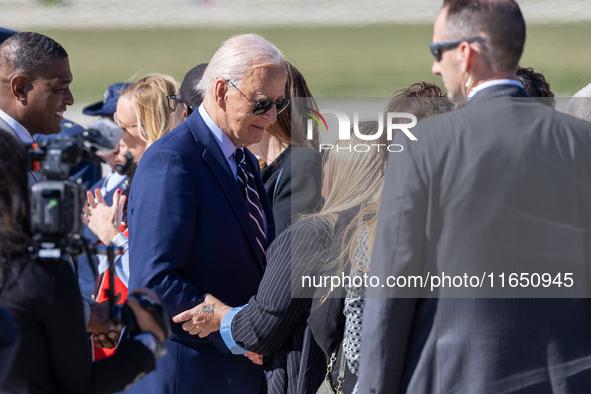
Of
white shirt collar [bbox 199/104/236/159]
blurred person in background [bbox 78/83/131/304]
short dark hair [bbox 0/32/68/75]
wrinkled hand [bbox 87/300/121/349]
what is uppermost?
short dark hair [bbox 0/32/68/75]

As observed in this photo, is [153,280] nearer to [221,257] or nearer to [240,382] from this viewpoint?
[221,257]

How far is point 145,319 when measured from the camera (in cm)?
165

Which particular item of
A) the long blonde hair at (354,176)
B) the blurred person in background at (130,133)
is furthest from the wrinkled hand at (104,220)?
the long blonde hair at (354,176)

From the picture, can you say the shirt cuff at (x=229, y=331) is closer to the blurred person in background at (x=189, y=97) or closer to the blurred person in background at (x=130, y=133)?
the blurred person in background at (x=189, y=97)

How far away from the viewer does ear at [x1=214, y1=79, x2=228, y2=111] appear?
2623 millimetres

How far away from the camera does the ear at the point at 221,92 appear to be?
8.61 feet

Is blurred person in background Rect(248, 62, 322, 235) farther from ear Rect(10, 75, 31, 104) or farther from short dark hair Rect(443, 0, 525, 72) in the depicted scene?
short dark hair Rect(443, 0, 525, 72)

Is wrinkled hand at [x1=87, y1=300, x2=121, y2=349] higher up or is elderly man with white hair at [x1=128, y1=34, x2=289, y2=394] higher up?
elderly man with white hair at [x1=128, y1=34, x2=289, y2=394]

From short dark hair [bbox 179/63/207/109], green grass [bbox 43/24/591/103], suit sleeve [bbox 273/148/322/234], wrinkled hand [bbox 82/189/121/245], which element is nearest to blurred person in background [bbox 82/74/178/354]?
wrinkled hand [bbox 82/189/121/245]

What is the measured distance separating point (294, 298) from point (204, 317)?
357mm

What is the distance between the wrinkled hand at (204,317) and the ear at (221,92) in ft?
2.48

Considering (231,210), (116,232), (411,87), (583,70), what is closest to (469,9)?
(411,87)

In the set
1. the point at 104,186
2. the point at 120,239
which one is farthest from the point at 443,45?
the point at 104,186

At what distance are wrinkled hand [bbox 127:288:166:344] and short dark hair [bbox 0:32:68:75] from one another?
1.28 m
